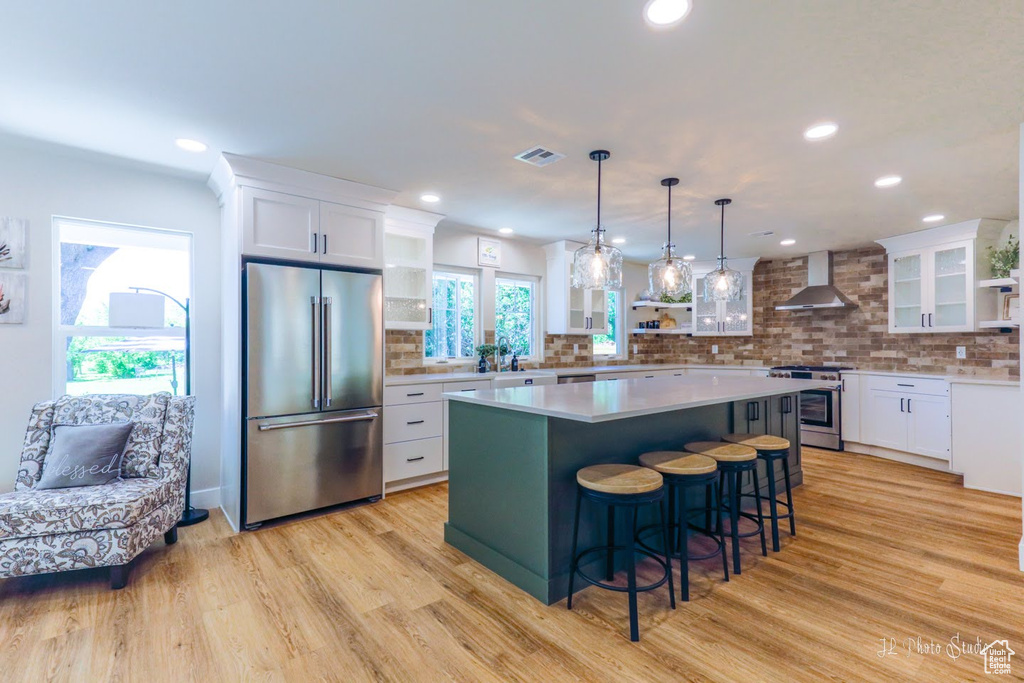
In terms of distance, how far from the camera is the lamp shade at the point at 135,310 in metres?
2.95

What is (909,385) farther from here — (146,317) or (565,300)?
(146,317)

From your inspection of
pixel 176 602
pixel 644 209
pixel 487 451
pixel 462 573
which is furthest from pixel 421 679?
pixel 644 209

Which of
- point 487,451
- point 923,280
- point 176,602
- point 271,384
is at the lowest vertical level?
point 176,602

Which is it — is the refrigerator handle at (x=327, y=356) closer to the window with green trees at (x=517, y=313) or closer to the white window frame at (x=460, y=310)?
the white window frame at (x=460, y=310)

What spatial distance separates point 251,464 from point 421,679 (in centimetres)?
205

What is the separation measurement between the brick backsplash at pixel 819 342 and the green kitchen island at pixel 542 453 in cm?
201

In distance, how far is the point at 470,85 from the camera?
2.19 metres

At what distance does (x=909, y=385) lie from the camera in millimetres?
4926

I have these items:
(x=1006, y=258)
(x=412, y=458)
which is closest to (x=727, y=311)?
(x=1006, y=258)

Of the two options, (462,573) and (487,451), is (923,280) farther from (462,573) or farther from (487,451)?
(462,573)

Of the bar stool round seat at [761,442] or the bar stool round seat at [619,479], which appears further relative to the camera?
the bar stool round seat at [761,442]

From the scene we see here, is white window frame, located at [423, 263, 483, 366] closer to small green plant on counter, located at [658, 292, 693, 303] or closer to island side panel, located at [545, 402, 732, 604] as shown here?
island side panel, located at [545, 402, 732, 604]

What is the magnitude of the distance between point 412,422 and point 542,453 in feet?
6.49

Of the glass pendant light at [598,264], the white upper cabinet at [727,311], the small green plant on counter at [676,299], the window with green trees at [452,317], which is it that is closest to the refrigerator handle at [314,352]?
the window with green trees at [452,317]
